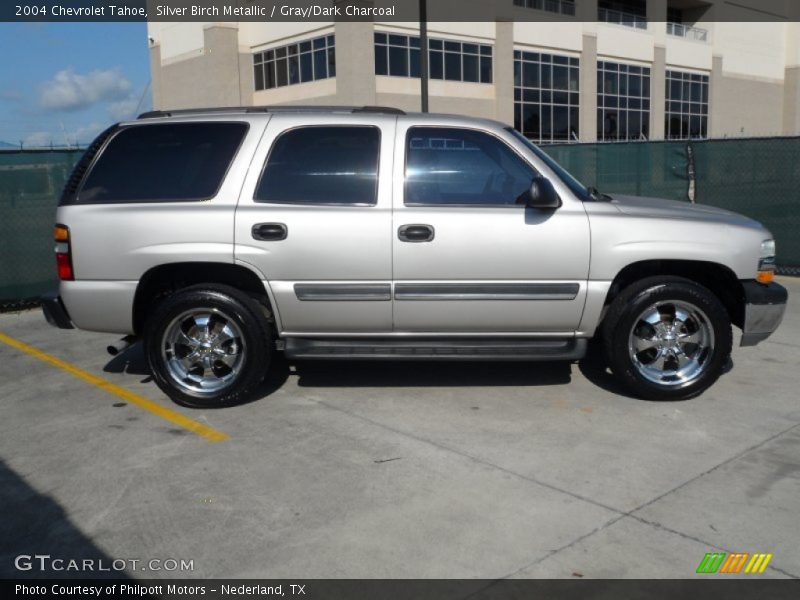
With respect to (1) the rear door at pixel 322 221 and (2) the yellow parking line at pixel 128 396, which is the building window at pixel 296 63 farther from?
(1) the rear door at pixel 322 221

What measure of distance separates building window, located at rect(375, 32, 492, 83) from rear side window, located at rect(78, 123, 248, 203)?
30.6m

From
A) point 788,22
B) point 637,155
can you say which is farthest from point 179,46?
point 788,22

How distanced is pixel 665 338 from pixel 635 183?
27.3 ft

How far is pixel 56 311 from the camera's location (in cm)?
571

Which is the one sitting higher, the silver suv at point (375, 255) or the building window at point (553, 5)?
the building window at point (553, 5)

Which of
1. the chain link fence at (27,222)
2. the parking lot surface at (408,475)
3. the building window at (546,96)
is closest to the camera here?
the parking lot surface at (408,475)

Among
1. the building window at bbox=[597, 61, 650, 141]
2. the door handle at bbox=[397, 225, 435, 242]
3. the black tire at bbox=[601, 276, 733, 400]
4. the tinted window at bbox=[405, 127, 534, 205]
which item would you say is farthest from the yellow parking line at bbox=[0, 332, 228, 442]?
the building window at bbox=[597, 61, 650, 141]

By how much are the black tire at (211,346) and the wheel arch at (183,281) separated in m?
0.12

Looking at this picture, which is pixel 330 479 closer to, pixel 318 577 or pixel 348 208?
pixel 318 577

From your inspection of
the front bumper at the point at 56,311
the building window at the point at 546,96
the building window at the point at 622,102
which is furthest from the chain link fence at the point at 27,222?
the building window at the point at 622,102

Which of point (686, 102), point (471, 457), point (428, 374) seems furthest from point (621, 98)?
point (471, 457)

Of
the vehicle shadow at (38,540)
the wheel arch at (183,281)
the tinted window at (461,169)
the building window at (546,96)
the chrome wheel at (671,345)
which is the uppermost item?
the building window at (546,96)

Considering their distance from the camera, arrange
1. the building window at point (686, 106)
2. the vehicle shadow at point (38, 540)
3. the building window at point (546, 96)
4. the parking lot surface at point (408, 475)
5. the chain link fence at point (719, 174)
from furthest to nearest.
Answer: the building window at point (686, 106) < the building window at point (546, 96) < the chain link fence at point (719, 174) < the parking lot surface at point (408, 475) < the vehicle shadow at point (38, 540)

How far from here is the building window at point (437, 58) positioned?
3534cm
